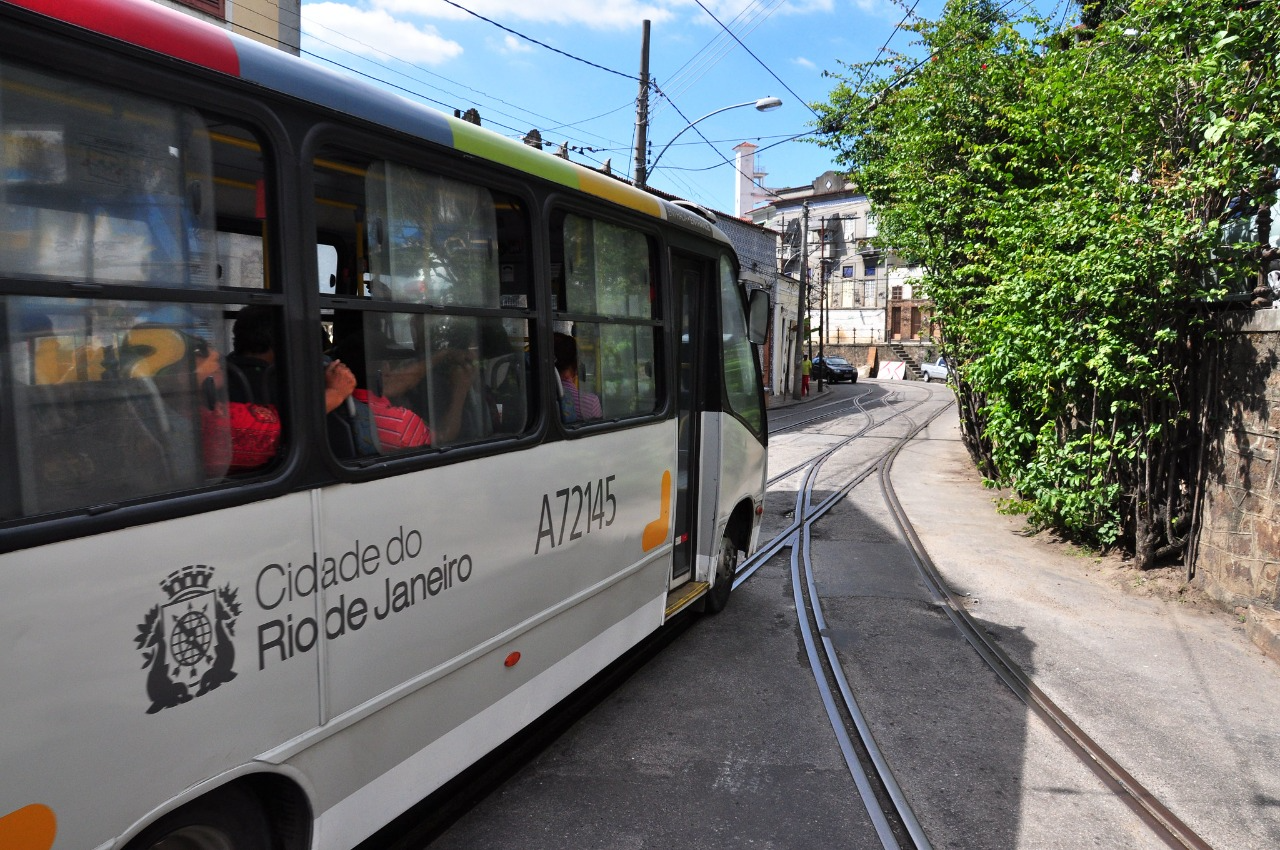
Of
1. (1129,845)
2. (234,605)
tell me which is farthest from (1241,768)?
(234,605)

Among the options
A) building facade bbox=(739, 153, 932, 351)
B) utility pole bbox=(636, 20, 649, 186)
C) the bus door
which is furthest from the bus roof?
building facade bbox=(739, 153, 932, 351)

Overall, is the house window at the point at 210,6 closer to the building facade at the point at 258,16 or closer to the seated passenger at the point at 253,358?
the building facade at the point at 258,16

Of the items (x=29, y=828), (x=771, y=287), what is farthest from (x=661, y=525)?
(x=771, y=287)

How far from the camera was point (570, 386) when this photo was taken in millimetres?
3811

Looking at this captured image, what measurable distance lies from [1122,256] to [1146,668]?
9.99 ft

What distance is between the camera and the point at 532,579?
3.46 meters

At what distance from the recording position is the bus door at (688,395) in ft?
17.0

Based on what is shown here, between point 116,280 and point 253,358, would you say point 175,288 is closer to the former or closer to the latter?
point 116,280

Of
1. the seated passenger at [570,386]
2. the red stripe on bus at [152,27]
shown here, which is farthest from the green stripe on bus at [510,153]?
the red stripe on bus at [152,27]

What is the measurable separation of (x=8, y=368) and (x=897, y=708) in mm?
4260

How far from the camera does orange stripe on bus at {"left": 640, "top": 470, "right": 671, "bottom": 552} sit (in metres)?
4.62

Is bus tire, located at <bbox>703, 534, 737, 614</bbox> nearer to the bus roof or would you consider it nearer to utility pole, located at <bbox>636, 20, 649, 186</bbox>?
the bus roof

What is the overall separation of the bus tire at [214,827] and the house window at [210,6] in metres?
11.1

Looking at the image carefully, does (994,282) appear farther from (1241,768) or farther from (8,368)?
(8,368)
